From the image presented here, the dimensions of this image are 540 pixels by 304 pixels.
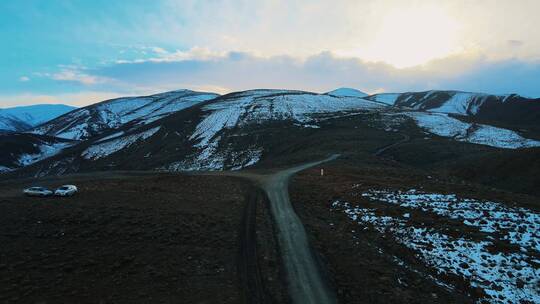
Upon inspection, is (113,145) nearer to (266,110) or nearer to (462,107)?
(266,110)

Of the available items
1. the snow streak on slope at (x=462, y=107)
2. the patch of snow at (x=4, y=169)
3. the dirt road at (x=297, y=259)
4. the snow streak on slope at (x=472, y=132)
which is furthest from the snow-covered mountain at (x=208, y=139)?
the snow streak on slope at (x=462, y=107)

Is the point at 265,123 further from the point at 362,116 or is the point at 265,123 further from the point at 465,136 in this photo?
the point at 465,136

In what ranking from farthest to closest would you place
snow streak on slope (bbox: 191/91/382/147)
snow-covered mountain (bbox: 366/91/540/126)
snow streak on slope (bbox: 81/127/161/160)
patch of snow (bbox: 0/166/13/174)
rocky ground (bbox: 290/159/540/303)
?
snow-covered mountain (bbox: 366/91/540/126), patch of snow (bbox: 0/166/13/174), snow streak on slope (bbox: 191/91/382/147), snow streak on slope (bbox: 81/127/161/160), rocky ground (bbox: 290/159/540/303)

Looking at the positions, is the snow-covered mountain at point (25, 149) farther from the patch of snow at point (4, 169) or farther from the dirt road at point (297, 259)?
the dirt road at point (297, 259)

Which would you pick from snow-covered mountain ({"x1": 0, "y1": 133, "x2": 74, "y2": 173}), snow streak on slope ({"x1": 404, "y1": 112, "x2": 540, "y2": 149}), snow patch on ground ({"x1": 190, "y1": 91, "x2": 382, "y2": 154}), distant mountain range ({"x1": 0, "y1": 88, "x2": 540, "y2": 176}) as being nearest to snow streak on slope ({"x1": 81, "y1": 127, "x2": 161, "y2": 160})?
distant mountain range ({"x1": 0, "y1": 88, "x2": 540, "y2": 176})

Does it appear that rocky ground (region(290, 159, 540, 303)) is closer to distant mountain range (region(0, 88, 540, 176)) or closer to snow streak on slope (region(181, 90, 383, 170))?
distant mountain range (region(0, 88, 540, 176))

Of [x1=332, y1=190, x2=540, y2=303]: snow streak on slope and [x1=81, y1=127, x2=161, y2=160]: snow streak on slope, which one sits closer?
[x1=332, y1=190, x2=540, y2=303]: snow streak on slope

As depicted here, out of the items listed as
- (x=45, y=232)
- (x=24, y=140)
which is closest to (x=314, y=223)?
(x=45, y=232)
